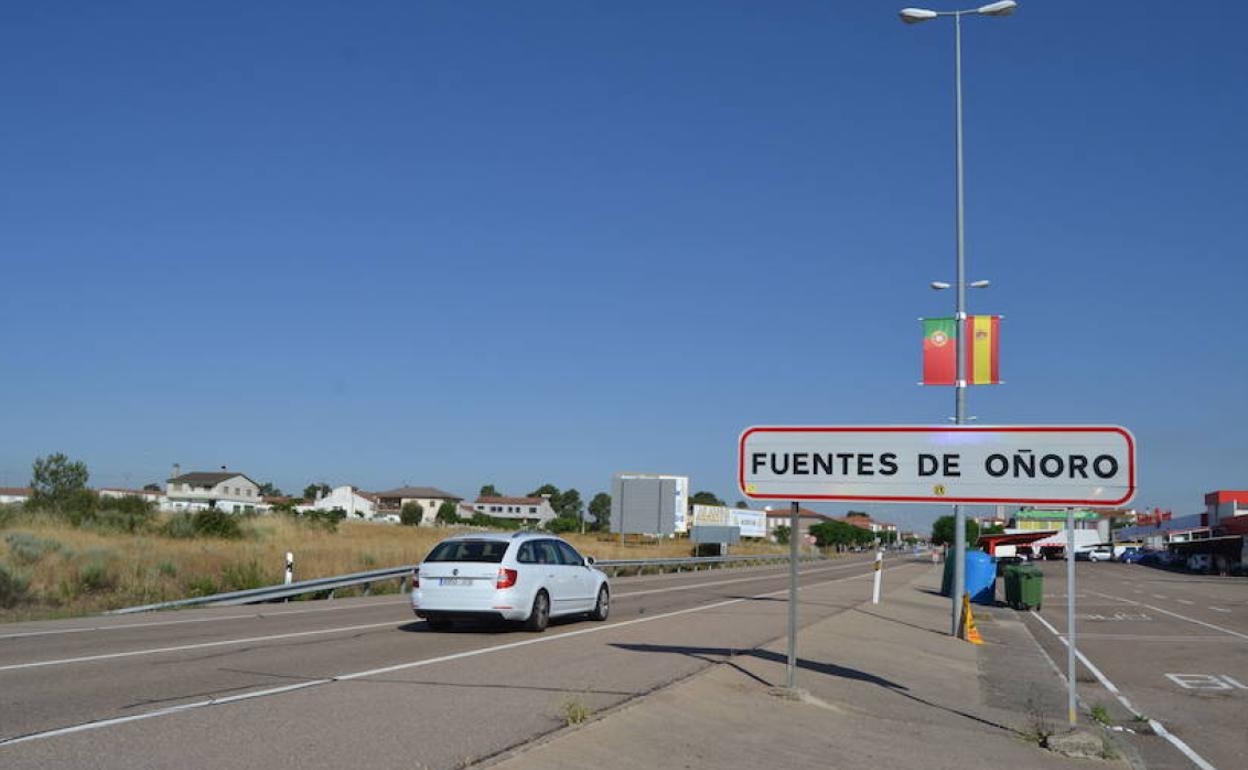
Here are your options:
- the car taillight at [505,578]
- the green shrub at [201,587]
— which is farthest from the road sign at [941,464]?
the green shrub at [201,587]

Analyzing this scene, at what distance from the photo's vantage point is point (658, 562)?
47688mm

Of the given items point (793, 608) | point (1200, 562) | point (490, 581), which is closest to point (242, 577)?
point (490, 581)

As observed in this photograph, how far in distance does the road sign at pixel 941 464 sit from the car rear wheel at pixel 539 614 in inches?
263

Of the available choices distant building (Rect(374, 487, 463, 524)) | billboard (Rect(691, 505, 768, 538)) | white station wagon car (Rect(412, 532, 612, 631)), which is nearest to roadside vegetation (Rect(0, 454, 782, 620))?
white station wagon car (Rect(412, 532, 612, 631))

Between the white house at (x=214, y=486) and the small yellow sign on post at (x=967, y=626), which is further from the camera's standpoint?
the white house at (x=214, y=486)

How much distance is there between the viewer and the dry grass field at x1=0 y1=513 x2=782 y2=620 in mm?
22547

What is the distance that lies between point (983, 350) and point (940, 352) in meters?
0.77

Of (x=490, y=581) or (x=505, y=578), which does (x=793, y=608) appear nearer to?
(x=505, y=578)

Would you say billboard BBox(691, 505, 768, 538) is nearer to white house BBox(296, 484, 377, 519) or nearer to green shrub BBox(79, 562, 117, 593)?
white house BBox(296, 484, 377, 519)

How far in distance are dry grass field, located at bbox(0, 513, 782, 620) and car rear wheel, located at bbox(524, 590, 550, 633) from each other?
916 centimetres

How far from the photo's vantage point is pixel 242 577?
26391 mm

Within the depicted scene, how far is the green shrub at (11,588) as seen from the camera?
21741 millimetres

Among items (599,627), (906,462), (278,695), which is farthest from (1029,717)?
(599,627)

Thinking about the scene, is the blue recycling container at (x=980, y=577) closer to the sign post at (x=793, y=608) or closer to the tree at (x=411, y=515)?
the sign post at (x=793, y=608)
